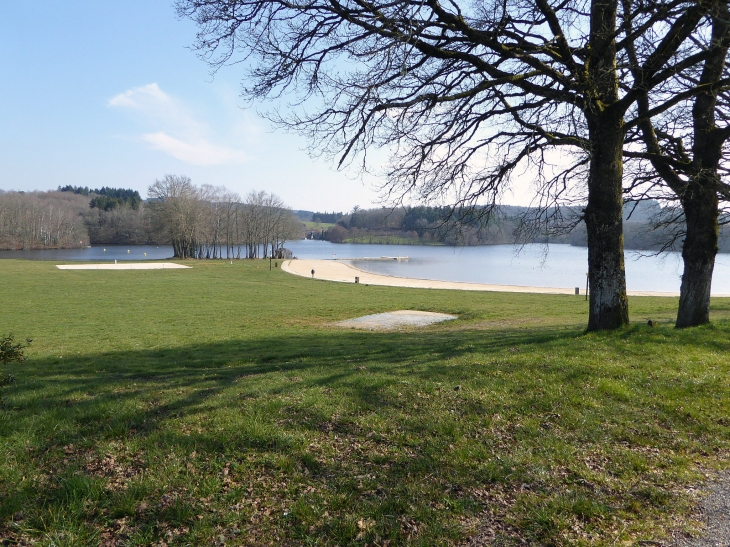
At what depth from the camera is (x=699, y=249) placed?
9.21m

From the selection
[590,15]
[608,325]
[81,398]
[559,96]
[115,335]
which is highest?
[590,15]

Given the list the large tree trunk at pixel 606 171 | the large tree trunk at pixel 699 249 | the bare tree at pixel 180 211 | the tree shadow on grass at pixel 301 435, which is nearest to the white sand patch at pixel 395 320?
the large tree trunk at pixel 699 249

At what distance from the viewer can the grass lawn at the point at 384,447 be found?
3102 mm

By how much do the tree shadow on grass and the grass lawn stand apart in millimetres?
18

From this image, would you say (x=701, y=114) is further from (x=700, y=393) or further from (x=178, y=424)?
(x=178, y=424)

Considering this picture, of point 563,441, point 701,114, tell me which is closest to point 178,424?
point 563,441

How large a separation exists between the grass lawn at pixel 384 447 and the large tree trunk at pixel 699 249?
0.88 m

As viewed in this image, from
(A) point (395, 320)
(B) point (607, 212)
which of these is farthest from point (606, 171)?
(A) point (395, 320)

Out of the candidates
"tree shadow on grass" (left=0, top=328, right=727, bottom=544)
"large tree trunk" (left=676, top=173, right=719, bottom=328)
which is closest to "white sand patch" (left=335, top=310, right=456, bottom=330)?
"large tree trunk" (left=676, top=173, right=719, bottom=328)

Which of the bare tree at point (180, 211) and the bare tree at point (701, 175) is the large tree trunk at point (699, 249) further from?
the bare tree at point (180, 211)

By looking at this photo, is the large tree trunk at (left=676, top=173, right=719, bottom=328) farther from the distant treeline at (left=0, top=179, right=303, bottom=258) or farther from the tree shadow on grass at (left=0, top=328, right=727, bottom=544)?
the distant treeline at (left=0, top=179, right=303, bottom=258)

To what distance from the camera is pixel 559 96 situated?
7.64 metres

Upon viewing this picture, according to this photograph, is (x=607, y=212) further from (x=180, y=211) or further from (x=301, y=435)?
(x=180, y=211)

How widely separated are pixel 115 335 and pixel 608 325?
43.8ft
